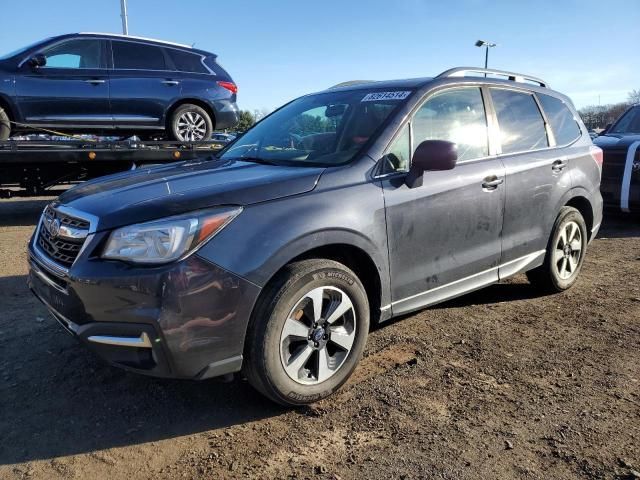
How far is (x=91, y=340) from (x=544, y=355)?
283 cm

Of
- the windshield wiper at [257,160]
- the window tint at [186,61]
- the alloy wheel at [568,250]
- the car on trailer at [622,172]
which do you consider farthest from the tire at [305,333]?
the car on trailer at [622,172]

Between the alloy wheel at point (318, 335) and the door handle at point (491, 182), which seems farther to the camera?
the door handle at point (491, 182)

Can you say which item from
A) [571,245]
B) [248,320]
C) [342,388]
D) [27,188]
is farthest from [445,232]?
[27,188]

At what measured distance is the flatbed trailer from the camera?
7.21 metres

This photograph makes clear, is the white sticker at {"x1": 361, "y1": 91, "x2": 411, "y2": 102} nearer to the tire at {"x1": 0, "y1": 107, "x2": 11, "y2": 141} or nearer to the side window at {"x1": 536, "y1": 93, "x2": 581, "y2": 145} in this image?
the side window at {"x1": 536, "y1": 93, "x2": 581, "y2": 145}

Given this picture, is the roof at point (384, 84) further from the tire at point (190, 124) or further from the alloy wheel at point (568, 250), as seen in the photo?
the tire at point (190, 124)

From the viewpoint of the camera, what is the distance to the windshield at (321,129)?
346 cm

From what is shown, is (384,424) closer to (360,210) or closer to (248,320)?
(248,320)

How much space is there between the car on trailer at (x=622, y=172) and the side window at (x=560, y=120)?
11.9 feet

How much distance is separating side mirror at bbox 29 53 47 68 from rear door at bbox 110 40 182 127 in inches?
35.5

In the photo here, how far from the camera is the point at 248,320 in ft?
8.69

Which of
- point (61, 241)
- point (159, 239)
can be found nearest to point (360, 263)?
point (159, 239)

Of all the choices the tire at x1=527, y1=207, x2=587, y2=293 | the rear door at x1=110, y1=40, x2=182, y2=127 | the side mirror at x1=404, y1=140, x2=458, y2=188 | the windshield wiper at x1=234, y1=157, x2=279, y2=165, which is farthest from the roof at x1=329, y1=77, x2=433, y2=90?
the rear door at x1=110, y1=40, x2=182, y2=127

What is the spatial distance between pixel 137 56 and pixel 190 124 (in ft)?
4.09
